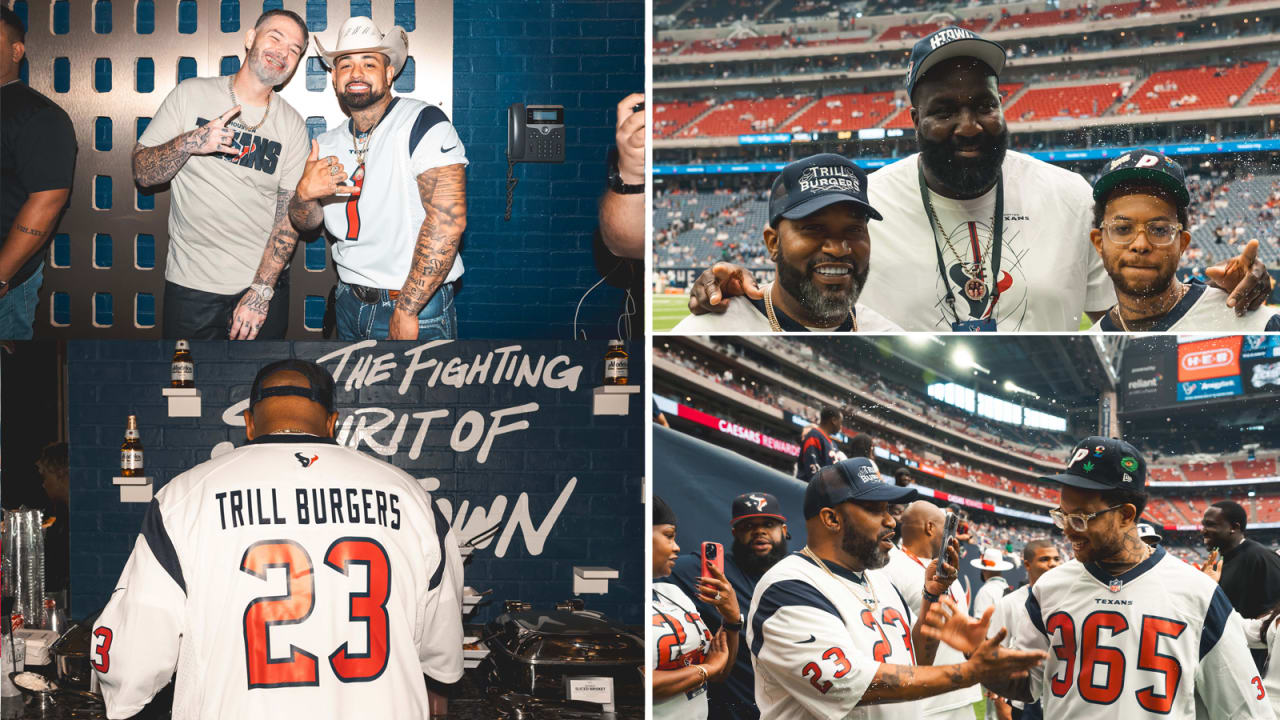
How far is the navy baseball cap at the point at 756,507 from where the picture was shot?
8.36 feet

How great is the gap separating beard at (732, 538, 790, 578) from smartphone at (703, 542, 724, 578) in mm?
45

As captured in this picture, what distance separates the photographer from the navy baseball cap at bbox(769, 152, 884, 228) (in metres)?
2.47

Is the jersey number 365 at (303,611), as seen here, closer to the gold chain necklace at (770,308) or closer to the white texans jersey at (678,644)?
the white texans jersey at (678,644)

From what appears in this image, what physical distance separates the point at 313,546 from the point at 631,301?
6.10 feet

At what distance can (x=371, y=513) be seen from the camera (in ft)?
8.68

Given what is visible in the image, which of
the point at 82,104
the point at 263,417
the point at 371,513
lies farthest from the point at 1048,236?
the point at 82,104

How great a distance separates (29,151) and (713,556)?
3.08 m

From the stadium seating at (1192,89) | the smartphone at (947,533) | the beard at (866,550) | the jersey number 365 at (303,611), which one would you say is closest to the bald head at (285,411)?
the jersey number 365 at (303,611)

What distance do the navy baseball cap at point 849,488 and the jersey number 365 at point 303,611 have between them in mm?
1081

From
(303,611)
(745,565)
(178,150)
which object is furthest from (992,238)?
(178,150)

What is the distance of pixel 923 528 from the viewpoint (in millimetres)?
2518

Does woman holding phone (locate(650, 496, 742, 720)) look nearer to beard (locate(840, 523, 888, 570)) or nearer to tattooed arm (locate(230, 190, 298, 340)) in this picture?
beard (locate(840, 523, 888, 570))

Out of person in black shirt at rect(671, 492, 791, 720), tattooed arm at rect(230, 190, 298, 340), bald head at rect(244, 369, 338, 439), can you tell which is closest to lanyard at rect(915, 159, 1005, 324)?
person in black shirt at rect(671, 492, 791, 720)

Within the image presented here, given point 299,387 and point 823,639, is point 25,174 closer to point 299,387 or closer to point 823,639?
point 299,387
